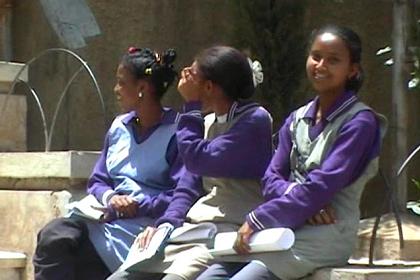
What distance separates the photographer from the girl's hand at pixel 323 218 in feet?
13.0

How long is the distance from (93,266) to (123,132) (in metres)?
0.63

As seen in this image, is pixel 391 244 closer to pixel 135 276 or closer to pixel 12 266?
pixel 135 276

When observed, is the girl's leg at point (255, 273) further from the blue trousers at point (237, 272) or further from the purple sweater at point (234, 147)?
the purple sweater at point (234, 147)

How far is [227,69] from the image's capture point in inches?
174

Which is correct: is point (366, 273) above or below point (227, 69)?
below

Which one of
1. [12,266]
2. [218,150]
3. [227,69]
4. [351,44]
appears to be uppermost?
[351,44]

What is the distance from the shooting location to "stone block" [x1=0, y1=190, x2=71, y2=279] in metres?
5.61

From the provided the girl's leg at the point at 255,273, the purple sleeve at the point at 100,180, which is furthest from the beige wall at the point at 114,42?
the girl's leg at the point at 255,273

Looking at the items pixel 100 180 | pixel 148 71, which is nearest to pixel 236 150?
pixel 148 71

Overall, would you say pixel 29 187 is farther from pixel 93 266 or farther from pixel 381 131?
pixel 381 131

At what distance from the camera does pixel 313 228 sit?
3.95m

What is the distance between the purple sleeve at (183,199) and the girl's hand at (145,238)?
0.08m

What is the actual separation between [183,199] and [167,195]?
0.88 feet

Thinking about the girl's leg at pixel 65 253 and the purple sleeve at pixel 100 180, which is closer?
the girl's leg at pixel 65 253
